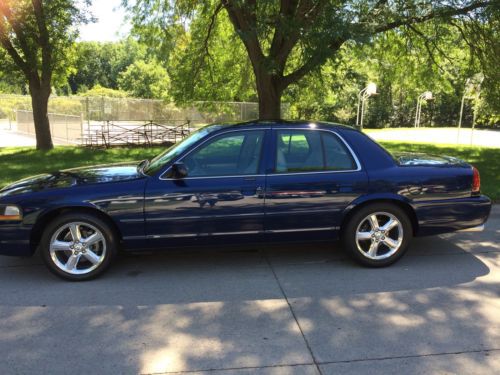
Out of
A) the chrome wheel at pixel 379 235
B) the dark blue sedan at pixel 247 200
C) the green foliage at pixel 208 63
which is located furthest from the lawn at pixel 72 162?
the chrome wheel at pixel 379 235

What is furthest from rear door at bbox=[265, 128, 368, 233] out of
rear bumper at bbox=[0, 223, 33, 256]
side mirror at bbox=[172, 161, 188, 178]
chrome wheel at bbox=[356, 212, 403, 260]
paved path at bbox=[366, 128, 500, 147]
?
paved path at bbox=[366, 128, 500, 147]

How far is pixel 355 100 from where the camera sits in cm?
4553

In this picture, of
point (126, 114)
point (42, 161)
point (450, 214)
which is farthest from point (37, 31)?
point (450, 214)

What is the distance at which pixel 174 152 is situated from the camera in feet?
17.1

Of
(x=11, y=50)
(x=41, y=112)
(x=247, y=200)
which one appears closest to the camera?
(x=247, y=200)

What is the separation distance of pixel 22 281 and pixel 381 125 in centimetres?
4271

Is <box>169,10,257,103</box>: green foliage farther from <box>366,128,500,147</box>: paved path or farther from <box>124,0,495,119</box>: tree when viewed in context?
<box>366,128,500,147</box>: paved path

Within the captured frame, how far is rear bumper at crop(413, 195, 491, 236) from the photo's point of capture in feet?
16.9

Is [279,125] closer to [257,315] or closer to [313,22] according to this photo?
[257,315]

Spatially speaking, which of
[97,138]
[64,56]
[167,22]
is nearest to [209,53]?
[167,22]

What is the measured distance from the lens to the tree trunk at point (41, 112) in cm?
1614

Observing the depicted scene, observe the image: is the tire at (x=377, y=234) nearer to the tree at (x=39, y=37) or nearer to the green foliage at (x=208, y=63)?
the green foliage at (x=208, y=63)

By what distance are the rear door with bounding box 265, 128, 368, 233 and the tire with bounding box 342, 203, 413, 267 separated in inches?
7.4

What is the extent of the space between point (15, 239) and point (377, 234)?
359cm
